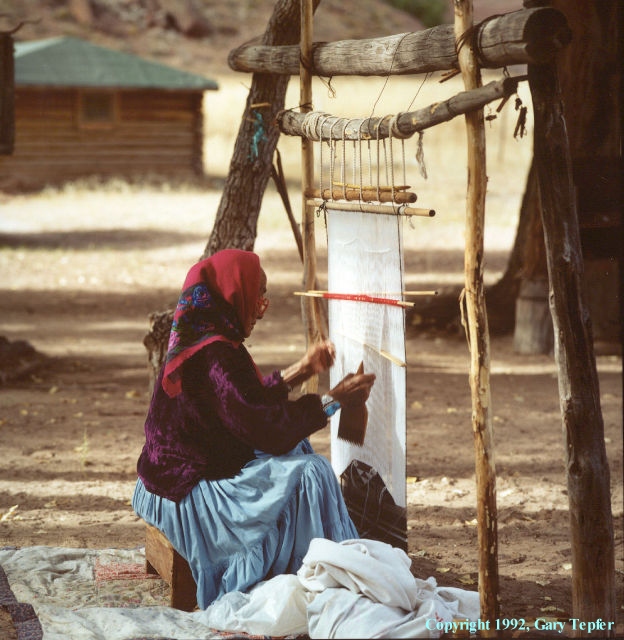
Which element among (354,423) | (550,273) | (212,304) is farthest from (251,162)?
(550,273)

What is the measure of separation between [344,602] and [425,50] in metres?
2.09

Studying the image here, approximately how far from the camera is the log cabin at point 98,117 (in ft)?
76.0

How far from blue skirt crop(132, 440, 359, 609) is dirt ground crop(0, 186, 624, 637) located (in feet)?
3.29

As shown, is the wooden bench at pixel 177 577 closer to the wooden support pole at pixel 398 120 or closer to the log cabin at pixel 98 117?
the wooden support pole at pixel 398 120

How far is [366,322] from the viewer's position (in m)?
4.27

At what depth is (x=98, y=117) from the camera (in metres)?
24.2

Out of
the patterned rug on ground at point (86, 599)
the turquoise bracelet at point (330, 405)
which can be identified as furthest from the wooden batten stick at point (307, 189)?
the patterned rug on ground at point (86, 599)

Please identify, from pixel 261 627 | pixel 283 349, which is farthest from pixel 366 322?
pixel 283 349

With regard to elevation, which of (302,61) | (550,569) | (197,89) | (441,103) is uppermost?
(197,89)

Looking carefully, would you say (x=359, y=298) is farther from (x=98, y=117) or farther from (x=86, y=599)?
(x=98, y=117)

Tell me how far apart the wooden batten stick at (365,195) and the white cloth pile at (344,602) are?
132 centimetres

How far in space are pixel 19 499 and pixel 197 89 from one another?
19.0 metres

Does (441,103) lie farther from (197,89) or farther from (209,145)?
(209,145)

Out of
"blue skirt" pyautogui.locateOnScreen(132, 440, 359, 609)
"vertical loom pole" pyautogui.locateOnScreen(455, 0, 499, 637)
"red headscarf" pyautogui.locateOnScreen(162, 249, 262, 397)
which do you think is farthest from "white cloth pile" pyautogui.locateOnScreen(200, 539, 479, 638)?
"red headscarf" pyautogui.locateOnScreen(162, 249, 262, 397)
